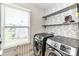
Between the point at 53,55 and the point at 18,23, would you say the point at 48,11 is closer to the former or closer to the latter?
the point at 18,23

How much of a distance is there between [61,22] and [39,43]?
16.1 inches

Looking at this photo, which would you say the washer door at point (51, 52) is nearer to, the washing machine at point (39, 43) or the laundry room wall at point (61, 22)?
the washing machine at point (39, 43)

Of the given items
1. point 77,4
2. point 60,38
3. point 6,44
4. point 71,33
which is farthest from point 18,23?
point 77,4

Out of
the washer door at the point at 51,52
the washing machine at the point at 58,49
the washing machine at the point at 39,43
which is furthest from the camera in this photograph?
the washing machine at the point at 39,43

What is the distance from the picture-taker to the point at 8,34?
1071 millimetres

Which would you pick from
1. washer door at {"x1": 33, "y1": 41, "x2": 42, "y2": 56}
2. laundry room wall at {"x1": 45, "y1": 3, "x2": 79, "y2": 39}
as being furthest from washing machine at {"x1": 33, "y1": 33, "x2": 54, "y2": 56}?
laundry room wall at {"x1": 45, "y1": 3, "x2": 79, "y2": 39}

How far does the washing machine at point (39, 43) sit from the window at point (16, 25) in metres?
0.13

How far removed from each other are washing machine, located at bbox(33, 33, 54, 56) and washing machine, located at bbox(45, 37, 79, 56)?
0.06 metres

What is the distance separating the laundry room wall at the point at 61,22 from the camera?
100 centimetres

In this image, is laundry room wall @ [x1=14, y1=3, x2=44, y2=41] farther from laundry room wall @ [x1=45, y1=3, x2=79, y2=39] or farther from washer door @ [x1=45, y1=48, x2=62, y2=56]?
washer door @ [x1=45, y1=48, x2=62, y2=56]

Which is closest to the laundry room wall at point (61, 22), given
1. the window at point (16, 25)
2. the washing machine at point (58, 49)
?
the washing machine at point (58, 49)

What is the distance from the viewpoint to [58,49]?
953 mm

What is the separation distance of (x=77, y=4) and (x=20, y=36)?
84 cm

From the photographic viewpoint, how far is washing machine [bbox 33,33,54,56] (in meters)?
1.11
